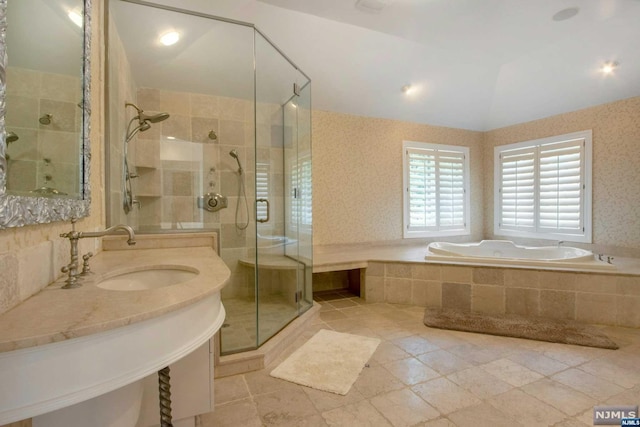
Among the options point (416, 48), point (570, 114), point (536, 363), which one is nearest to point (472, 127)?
point (570, 114)

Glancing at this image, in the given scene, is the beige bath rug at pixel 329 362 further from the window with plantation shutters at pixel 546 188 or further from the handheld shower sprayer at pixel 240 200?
the window with plantation shutters at pixel 546 188

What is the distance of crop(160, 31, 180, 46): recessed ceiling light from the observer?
245cm

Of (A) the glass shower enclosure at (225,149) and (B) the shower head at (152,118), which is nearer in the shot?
(A) the glass shower enclosure at (225,149)

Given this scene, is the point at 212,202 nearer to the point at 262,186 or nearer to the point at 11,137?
the point at 262,186

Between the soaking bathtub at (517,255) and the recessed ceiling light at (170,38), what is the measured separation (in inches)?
119

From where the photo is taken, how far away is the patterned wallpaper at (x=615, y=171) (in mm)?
3164

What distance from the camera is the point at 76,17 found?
1.29 metres

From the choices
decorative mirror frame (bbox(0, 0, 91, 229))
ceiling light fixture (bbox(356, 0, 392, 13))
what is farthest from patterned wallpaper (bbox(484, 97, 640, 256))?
decorative mirror frame (bbox(0, 0, 91, 229))

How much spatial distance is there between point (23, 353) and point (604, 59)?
14.5ft

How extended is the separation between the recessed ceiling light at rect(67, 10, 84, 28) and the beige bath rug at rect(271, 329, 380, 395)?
2.03m

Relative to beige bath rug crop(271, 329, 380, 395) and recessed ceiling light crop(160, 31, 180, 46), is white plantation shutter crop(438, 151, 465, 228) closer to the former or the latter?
beige bath rug crop(271, 329, 380, 395)

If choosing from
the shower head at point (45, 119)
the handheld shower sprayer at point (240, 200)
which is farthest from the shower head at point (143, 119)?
the shower head at point (45, 119)

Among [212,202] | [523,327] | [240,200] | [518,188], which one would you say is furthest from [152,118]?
[518,188]

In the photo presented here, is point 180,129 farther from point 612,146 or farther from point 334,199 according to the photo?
point 612,146
